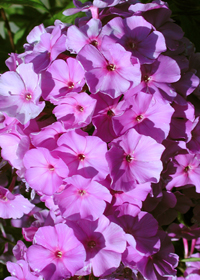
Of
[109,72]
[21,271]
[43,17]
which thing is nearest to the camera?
[109,72]

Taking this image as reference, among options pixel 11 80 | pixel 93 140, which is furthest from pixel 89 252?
pixel 11 80

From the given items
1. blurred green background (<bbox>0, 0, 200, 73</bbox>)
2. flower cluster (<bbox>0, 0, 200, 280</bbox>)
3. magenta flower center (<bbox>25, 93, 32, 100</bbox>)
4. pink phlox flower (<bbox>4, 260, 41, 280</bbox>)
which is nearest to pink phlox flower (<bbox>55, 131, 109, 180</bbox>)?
flower cluster (<bbox>0, 0, 200, 280</bbox>)

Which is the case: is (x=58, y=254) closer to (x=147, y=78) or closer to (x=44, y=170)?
(x=44, y=170)

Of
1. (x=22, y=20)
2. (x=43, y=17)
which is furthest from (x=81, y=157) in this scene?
(x=22, y=20)

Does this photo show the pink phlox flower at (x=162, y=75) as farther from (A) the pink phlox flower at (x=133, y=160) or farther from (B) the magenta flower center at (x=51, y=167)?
(B) the magenta flower center at (x=51, y=167)

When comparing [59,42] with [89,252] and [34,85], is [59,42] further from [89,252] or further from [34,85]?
[89,252]

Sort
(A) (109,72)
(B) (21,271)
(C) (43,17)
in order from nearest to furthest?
(A) (109,72), (B) (21,271), (C) (43,17)
